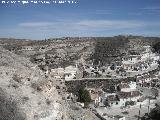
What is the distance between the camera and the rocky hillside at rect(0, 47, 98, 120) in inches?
672

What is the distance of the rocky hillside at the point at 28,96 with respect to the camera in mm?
17078

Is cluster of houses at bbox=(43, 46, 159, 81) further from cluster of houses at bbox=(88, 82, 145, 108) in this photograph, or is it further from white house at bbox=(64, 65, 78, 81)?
cluster of houses at bbox=(88, 82, 145, 108)

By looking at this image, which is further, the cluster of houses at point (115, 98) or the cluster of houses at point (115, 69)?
the cluster of houses at point (115, 69)

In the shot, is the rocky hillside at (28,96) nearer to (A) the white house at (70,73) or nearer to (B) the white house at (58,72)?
(B) the white house at (58,72)

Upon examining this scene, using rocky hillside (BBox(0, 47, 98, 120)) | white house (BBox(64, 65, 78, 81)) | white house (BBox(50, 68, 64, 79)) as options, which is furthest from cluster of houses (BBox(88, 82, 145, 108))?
rocky hillside (BBox(0, 47, 98, 120))

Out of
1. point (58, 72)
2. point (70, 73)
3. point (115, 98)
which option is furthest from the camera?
point (70, 73)

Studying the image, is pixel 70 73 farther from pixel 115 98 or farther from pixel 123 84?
pixel 115 98

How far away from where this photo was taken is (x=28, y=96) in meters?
18.2

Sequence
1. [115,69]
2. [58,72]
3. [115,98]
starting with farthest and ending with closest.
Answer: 1. [115,69]
2. [58,72]
3. [115,98]

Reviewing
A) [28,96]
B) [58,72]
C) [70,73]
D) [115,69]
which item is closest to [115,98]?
[70,73]

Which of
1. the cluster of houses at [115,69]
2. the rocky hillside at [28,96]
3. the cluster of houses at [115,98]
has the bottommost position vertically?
the cluster of houses at [115,98]

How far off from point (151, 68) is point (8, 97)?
3706 inches

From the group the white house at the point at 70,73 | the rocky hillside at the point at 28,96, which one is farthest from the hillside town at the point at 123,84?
the rocky hillside at the point at 28,96

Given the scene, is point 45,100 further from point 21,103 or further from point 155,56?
point 155,56
